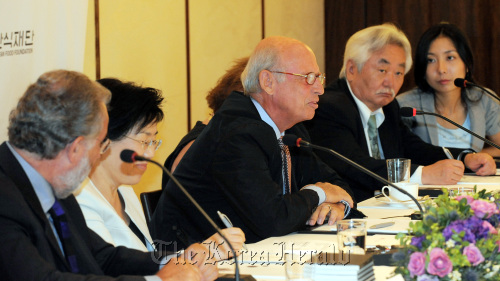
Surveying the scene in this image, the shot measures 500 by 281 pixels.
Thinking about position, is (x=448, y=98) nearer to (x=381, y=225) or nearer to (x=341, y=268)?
(x=381, y=225)

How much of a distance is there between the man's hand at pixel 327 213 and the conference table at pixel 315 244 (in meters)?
0.03

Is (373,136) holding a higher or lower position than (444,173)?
higher

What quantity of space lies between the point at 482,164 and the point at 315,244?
1.98 meters

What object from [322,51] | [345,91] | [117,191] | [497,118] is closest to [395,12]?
[322,51]

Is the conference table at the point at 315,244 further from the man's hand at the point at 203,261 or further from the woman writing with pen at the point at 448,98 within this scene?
the woman writing with pen at the point at 448,98

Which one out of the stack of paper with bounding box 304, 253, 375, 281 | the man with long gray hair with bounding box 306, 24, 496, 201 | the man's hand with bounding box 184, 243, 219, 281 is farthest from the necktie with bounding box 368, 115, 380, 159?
the stack of paper with bounding box 304, 253, 375, 281

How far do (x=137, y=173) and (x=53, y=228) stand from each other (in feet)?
2.00

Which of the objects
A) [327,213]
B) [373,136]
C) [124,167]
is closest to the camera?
[124,167]

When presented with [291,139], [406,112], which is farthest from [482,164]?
[291,139]

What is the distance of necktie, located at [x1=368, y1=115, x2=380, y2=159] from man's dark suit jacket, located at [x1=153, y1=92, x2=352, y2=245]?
1386 mm

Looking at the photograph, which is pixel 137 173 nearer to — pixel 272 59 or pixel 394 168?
pixel 272 59

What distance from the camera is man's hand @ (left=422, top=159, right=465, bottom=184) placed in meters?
3.52

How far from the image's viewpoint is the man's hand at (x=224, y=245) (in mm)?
2096

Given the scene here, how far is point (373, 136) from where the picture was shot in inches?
159
